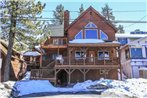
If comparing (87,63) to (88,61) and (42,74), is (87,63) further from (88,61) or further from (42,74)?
(42,74)

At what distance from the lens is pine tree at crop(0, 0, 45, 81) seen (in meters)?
26.0

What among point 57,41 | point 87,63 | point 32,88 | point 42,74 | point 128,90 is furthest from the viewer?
point 57,41

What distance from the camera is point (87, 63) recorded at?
29.5m

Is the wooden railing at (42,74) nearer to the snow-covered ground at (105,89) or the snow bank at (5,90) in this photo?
the snow-covered ground at (105,89)

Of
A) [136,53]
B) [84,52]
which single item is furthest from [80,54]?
[136,53]

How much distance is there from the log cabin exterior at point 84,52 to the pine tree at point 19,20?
14.1ft

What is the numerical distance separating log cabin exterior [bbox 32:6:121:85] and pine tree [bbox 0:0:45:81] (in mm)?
4294

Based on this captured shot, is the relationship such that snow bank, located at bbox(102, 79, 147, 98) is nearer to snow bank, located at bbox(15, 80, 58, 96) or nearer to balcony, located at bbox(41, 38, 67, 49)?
snow bank, located at bbox(15, 80, 58, 96)

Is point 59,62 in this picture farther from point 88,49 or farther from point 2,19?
point 2,19

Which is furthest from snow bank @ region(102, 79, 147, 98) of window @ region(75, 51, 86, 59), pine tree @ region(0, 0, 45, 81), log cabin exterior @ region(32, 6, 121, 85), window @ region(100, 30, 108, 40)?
pine tree @ region(0, 0, 45, 81)

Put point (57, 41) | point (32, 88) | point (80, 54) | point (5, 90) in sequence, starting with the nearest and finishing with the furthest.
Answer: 1. point (5, 90)
2. point (32, 88)
3. point (80, 54)
4. point (57, 41)

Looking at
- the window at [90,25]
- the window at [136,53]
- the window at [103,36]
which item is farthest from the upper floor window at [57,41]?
the window at [136,53]

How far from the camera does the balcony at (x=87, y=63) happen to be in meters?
28.7

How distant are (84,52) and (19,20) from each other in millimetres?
10103
